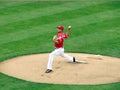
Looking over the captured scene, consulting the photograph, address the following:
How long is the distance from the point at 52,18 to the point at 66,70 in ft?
27.9

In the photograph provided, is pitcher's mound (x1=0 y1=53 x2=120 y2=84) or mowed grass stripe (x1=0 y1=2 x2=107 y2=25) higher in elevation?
mowed grass stripe (x1=0 y1=2 x2=107 y2=25)

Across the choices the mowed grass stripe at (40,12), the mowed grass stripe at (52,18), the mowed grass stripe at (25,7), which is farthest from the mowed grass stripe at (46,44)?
the mowed grass stripe at (25,7)

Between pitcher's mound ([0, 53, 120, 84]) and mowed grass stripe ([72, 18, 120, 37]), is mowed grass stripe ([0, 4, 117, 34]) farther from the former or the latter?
pitcher's mound ([0, 53, 120, 84])

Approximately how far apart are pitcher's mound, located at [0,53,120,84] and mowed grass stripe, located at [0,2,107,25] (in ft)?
21.0

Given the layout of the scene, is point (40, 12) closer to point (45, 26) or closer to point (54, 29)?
point (45, 26)

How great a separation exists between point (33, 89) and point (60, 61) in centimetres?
307

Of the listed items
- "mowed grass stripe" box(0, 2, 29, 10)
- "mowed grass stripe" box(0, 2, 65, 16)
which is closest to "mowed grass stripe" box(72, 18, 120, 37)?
"mowed grass stripe" box(0, 2, 65, 16)

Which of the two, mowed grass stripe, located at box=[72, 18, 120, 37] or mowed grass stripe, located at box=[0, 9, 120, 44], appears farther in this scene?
mowed grass stripe, located at box=[72, 18, 120, 37]

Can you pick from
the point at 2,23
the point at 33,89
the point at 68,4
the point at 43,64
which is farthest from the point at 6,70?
the point at 68,4

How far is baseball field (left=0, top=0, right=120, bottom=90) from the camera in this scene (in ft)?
42.5

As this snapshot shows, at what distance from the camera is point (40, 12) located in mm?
23141

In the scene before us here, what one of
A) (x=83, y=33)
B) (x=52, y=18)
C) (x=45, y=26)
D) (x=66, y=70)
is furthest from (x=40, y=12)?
(x=66, y=70)

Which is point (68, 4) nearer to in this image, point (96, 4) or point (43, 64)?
point (96, 4)

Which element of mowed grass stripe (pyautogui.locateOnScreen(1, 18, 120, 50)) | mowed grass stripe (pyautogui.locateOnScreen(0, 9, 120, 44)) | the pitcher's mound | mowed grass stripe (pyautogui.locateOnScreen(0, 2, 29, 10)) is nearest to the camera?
the pitcher's mound
